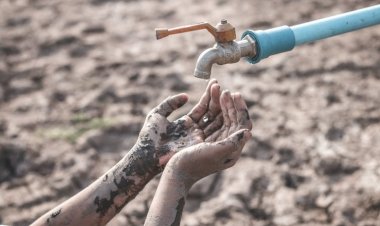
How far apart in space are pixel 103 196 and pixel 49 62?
2388mm

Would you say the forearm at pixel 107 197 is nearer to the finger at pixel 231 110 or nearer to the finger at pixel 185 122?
the finger at pixel 185 122

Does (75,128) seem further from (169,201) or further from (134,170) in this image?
(169,201)

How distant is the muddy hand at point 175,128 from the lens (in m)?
2.22

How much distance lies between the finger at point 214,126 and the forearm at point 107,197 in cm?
22

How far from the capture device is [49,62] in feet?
14.7

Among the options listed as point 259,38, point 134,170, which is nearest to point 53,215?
point 134,170

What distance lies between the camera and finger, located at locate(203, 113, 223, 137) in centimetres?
223

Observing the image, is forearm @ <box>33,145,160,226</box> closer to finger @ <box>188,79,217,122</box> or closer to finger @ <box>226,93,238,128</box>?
finger @ <box>188,79,217,122</box>

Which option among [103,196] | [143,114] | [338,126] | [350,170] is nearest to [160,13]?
[143,114]

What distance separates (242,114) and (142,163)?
1.35 ft

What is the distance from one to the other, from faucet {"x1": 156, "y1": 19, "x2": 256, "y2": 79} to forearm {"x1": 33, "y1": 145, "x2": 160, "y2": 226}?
484mm

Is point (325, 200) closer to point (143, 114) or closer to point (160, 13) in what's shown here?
point (143, 114)

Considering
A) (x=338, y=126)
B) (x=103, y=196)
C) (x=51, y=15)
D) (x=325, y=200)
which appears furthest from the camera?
(x=51, y=15)

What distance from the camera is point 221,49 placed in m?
1.92
